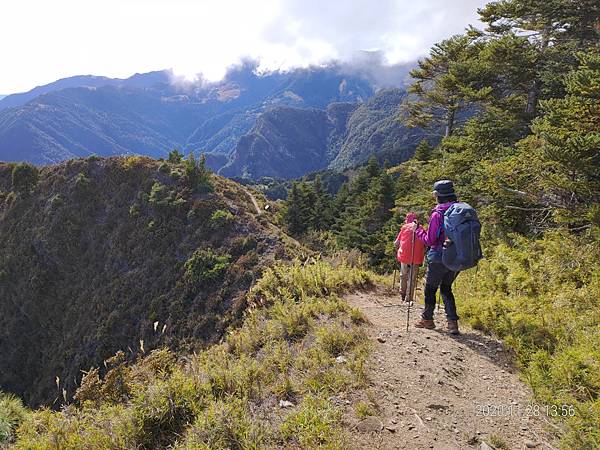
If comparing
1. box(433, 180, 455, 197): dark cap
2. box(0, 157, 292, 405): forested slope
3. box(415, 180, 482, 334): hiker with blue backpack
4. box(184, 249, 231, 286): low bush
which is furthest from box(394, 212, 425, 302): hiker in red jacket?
box(184, 249, 231, 286): low bush

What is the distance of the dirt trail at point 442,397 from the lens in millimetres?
3582

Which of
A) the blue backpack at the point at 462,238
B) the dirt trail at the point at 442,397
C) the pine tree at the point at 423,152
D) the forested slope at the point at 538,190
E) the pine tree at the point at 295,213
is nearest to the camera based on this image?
the dirt trail at the point at 442,397

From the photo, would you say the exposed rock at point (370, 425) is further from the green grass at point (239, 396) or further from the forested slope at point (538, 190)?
the forested slope at point (538, 190)

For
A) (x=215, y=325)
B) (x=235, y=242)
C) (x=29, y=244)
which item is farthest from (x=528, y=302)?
(x=29, y=244)

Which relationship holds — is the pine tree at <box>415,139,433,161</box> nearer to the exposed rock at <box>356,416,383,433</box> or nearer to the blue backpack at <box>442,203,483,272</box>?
the blue backpack at <box>442,203,483,272</box>

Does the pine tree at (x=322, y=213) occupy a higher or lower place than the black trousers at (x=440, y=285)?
lower

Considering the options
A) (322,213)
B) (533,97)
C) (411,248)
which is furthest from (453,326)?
(322,213)

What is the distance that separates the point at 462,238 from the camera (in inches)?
206

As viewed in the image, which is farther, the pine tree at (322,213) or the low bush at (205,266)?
the pine tree at (322,213)

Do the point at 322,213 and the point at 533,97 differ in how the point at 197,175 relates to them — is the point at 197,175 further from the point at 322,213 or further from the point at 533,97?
the point at 533,97

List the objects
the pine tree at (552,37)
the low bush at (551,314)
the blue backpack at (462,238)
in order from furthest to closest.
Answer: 1. the pine tree at (552,37)
2. the blue backpack at (462,238)
3. the low bush at (551,314)

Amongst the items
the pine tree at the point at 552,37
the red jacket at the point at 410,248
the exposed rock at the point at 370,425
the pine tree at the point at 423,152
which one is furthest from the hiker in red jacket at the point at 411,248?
the pine tree at the point at 423,152

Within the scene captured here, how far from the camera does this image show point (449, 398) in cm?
425

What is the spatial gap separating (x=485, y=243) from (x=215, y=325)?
1554 centimetres
